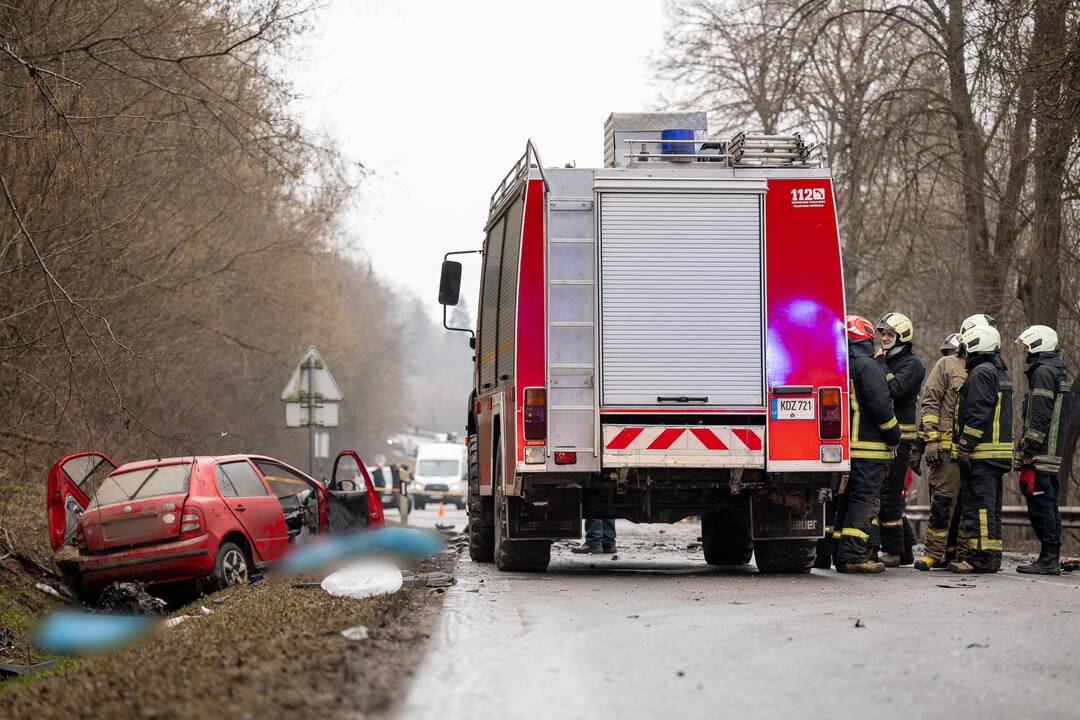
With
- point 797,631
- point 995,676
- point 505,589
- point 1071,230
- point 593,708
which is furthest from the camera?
point 1071,230

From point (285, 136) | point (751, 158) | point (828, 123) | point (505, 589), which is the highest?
point (828, 123)

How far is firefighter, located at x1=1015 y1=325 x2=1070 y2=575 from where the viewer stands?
39.5ft

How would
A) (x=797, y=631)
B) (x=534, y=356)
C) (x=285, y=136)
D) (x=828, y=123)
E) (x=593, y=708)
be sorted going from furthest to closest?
(x=828, y=123)
(x=285, y=136)
(x=534, y=356)
(x=797, y=631)
(x=593, y=708)

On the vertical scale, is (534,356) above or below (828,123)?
below

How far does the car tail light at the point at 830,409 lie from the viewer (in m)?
11.1

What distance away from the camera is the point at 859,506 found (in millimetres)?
12148

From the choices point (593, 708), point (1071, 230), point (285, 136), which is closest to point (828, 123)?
point (1071, 230)

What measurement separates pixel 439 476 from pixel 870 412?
114 ft

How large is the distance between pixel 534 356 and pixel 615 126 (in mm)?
2680

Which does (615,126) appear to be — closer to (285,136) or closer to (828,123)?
(285,136)

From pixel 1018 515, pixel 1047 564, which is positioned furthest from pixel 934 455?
pixel 1018 515

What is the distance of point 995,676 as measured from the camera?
6160 mm

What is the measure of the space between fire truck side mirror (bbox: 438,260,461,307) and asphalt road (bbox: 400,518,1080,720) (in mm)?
3373

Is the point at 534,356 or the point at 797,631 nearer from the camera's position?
the point at 797,631
